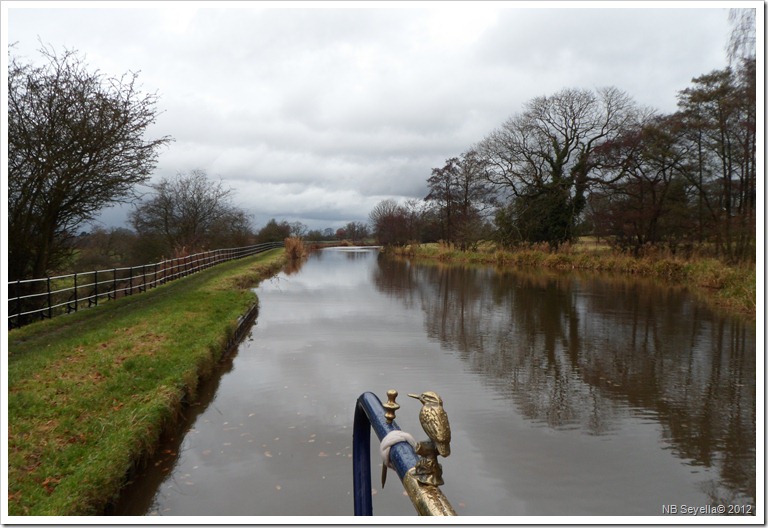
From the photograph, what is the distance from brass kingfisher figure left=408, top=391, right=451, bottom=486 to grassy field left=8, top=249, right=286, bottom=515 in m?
3.33

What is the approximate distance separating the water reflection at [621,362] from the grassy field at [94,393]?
477cm

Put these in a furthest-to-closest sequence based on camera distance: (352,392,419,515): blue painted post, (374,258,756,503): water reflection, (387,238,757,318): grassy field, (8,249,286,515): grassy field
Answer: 1. (387,238,757,318): grassy field
2. (374,258,756,503): water reflection
3. (8,249,286,515): grassy field
4. (352,392,419,515): blue painted post

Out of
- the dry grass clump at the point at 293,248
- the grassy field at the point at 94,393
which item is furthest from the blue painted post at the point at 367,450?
the dry grass clump at the point at 293,248

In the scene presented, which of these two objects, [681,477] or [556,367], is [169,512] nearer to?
[681,477]

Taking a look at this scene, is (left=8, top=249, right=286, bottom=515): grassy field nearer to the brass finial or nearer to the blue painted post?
the blue painted post

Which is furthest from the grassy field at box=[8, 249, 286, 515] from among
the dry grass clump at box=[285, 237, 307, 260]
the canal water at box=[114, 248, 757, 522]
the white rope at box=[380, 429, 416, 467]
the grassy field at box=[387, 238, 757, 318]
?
the dry grass clump at box=[285, 237, 307, 260]

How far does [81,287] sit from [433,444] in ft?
50.7

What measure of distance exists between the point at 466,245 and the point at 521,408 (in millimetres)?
35418

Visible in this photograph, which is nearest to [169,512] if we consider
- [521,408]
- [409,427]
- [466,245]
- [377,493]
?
[377,493]

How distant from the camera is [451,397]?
7.09 metres

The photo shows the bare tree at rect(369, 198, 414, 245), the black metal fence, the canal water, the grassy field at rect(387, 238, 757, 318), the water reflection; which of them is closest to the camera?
the canal water

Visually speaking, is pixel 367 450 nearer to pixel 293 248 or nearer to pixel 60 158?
pixel 60 158

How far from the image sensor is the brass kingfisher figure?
61.1 inches

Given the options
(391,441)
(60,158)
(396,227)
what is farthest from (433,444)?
(396,227)
